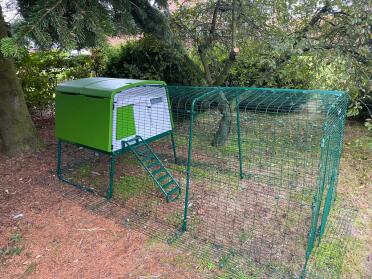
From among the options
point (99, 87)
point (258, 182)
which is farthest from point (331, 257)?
point (99, 87)

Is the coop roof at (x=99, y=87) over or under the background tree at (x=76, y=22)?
under

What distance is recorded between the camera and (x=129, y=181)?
428 cm

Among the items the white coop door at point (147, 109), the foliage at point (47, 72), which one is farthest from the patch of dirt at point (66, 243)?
the foliage at point (47, 72)

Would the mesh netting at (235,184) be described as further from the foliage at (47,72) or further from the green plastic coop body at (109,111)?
the foliage at (47,72)

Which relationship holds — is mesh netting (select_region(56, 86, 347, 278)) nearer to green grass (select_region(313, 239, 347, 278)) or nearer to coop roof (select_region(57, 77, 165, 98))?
green grass (select_region(313, 239, 347, 278))

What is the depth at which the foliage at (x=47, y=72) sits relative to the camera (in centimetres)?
616

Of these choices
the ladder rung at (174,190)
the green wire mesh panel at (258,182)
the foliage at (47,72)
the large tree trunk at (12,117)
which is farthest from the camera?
the foliage at (47,72)

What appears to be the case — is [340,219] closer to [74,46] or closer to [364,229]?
[364,229]

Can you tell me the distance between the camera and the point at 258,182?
4367 mm

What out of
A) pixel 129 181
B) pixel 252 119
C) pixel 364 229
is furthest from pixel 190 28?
pixel 364 229

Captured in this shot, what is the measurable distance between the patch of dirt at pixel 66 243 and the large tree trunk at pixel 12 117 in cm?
85

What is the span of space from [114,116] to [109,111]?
0.11 meters

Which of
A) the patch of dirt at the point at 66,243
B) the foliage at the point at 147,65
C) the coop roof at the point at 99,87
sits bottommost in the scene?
the patch of dirt at the point at 66,243

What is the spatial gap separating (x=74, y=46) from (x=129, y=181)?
2.36 metres
